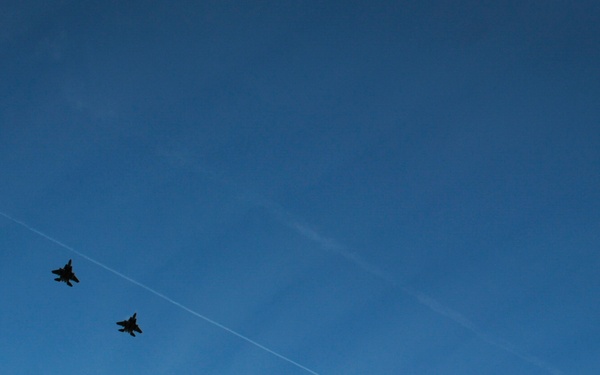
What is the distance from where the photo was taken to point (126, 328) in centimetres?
13575

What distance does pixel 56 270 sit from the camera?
131 metres

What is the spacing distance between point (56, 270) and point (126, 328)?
838 inches
